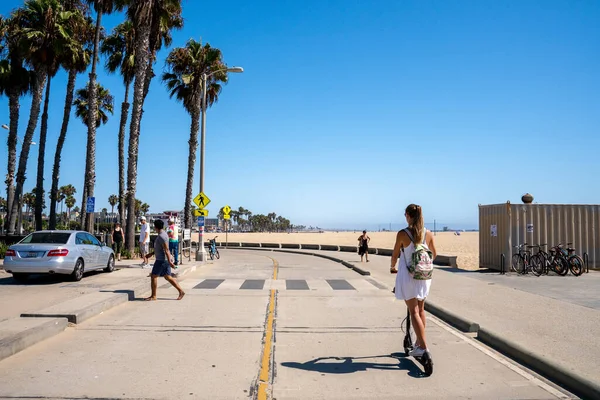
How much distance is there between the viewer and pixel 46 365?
6.15m

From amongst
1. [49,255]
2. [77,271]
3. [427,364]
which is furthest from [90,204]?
[427,364]

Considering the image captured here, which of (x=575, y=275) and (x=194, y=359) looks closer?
(x=194, y=359)

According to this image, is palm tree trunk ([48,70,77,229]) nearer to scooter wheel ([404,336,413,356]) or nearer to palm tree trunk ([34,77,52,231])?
palm tree trunk ([34,77,52,231])

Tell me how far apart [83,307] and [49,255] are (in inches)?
211

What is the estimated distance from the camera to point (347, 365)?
20.7ft

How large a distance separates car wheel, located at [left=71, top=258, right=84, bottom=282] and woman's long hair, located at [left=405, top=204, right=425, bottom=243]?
11.6 meters

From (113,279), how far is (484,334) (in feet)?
38.0

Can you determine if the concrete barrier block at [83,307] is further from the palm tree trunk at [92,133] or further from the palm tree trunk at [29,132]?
the palm tree trunk at [29,132]

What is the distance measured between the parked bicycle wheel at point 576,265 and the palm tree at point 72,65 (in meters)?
27.3

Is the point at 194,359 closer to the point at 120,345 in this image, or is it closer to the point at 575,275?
the point at 120,345

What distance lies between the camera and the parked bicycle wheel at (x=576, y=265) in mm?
17864

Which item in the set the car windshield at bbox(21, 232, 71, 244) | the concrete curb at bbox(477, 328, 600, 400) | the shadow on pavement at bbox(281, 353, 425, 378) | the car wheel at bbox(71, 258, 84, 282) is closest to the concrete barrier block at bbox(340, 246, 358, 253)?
the car wheel at bbox(71, 258, 84, 282)

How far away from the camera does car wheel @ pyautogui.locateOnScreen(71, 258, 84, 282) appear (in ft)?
47.9

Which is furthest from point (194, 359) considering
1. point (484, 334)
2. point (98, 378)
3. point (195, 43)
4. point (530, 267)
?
point (195, 43)
